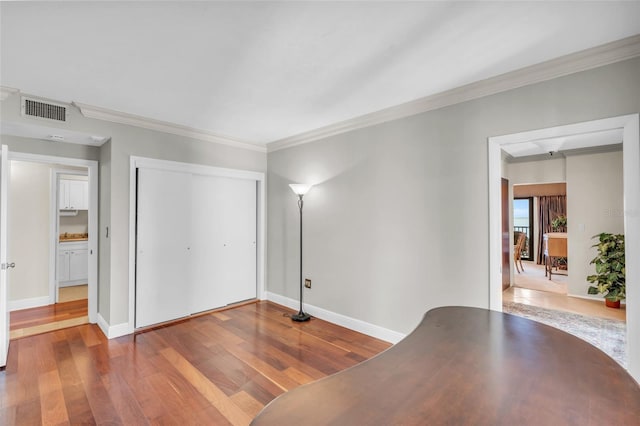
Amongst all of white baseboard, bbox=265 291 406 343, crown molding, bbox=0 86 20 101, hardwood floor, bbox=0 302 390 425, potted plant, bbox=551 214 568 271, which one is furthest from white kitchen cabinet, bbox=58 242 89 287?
potted plant, bbox=551 214 568 271

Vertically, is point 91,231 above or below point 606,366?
above

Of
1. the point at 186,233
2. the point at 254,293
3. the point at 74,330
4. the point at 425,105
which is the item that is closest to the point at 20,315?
the point at 74,330

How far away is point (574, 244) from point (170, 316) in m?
6.32

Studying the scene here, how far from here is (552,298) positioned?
483 cm

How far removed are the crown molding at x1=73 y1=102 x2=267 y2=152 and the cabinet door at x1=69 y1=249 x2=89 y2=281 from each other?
11.2 feet

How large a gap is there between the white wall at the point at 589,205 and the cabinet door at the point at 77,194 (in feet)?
28.4

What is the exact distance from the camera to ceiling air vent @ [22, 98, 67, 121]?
2760 millimetres

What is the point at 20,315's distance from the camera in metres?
3.92

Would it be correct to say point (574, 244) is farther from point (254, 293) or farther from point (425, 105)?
point (254, 293)

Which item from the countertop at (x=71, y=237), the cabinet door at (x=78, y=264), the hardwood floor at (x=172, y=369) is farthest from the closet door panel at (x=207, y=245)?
the countertop at (x=71, y=237)

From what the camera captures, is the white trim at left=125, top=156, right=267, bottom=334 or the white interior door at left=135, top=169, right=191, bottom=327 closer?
the white trim at left=125, top=156, right=267, bottom=334

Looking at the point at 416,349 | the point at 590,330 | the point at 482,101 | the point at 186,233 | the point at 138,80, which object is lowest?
the point at 590,330

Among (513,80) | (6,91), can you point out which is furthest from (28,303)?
(513,80)

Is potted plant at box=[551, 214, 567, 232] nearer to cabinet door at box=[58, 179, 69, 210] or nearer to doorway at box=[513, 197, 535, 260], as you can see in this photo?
doorway at box=[513, 197, 535, 260]
